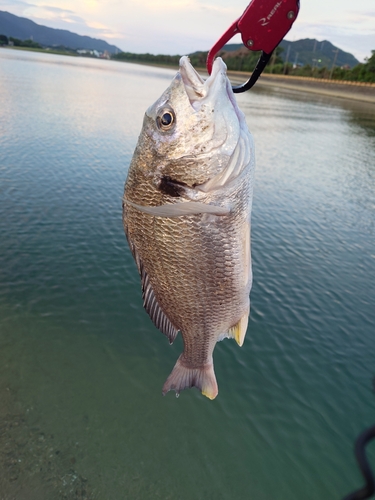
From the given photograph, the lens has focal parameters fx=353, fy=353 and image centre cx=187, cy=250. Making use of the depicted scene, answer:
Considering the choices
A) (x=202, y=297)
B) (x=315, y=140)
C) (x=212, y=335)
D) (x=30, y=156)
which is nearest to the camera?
(x=202, y=297)

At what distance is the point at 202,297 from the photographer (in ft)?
7.56

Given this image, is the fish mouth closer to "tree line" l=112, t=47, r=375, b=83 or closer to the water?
the water

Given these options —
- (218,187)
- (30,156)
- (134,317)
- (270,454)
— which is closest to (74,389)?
(134,317)

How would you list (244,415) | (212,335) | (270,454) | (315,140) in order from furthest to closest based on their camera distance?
(315,140) → (244,415) → (270,454) → (212,335)

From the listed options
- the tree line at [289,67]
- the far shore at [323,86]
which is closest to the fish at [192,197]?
the tree line at [289,67]

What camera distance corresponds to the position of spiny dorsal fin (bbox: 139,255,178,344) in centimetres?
234

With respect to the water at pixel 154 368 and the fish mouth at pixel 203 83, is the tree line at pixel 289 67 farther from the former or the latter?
the fish mouth at pixel 203 83

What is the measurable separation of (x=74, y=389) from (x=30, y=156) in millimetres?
13073

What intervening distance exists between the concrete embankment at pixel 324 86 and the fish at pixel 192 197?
71.4m

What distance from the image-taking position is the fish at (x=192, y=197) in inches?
78.1

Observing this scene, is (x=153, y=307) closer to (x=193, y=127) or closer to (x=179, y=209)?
(x=179, y=209)

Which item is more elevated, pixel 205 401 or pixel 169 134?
pixel 169 134

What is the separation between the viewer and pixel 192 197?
2.05 m

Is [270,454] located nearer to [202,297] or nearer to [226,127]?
[202,297]
